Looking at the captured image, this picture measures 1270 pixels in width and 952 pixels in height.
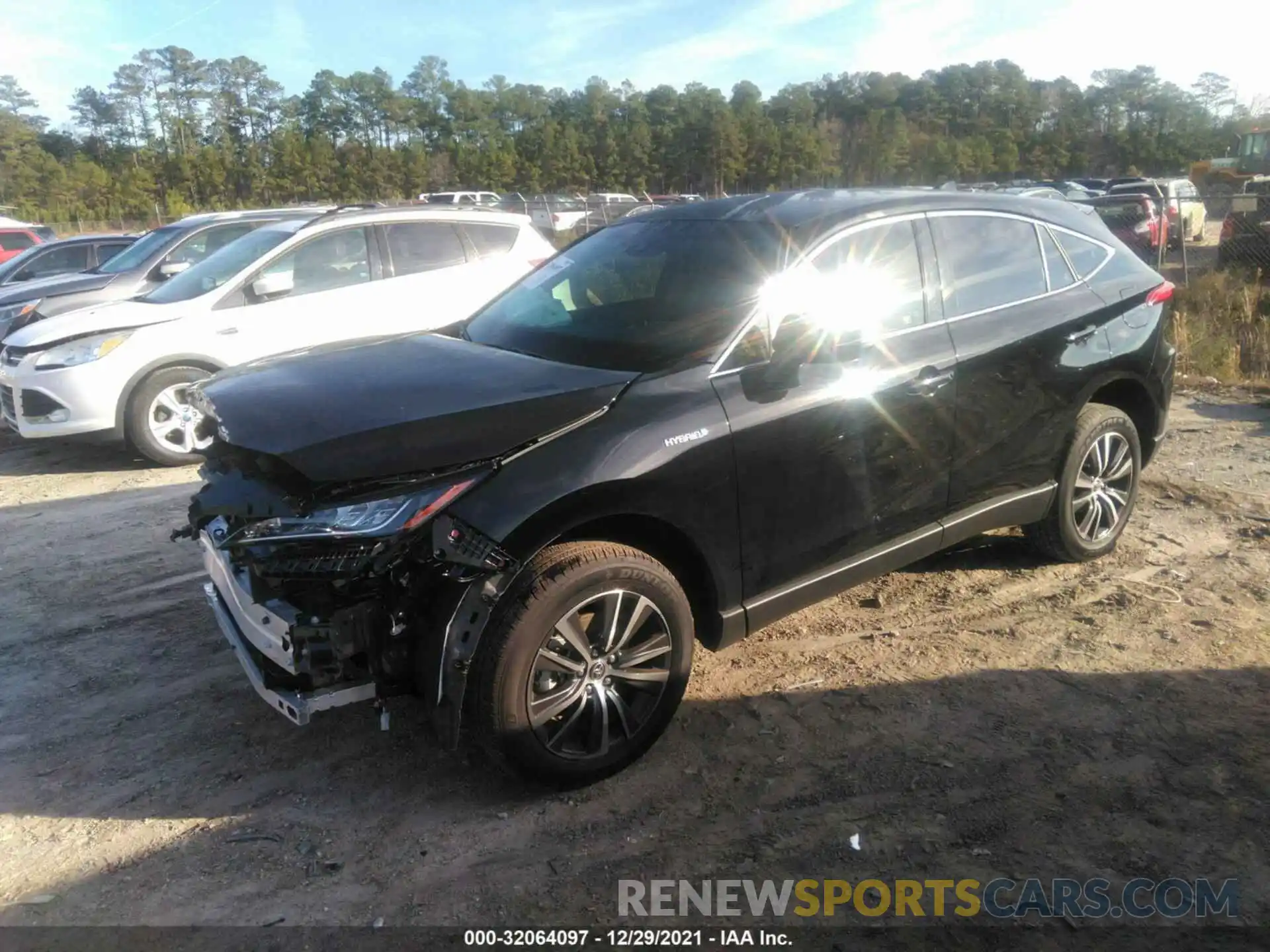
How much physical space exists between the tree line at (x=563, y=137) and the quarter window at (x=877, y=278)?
4745 cm

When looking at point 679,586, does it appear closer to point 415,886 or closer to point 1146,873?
point 415,886

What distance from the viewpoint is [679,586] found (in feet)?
11.0

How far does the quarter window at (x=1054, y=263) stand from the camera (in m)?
4.63

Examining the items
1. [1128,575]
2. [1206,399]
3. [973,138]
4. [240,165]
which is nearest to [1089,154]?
[973,138]

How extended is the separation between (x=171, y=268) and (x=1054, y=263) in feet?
28.6

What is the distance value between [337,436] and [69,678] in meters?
2.13

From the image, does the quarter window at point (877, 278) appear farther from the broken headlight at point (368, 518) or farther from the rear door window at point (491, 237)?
the rear door window at point (491, 237)

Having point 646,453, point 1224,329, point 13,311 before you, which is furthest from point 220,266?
point 1224,329

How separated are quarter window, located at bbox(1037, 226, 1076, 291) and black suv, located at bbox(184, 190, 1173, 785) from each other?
0.02 m

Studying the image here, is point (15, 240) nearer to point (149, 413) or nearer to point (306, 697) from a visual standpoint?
point (149, 413)

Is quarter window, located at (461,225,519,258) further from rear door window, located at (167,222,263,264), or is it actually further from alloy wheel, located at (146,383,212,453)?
rear door window, located at (167,222,263,264)

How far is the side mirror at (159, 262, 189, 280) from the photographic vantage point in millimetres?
9773

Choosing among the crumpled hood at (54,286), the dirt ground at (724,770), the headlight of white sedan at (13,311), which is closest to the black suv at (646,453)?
the dirt ground at (724,770)

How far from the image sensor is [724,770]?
337 cm
